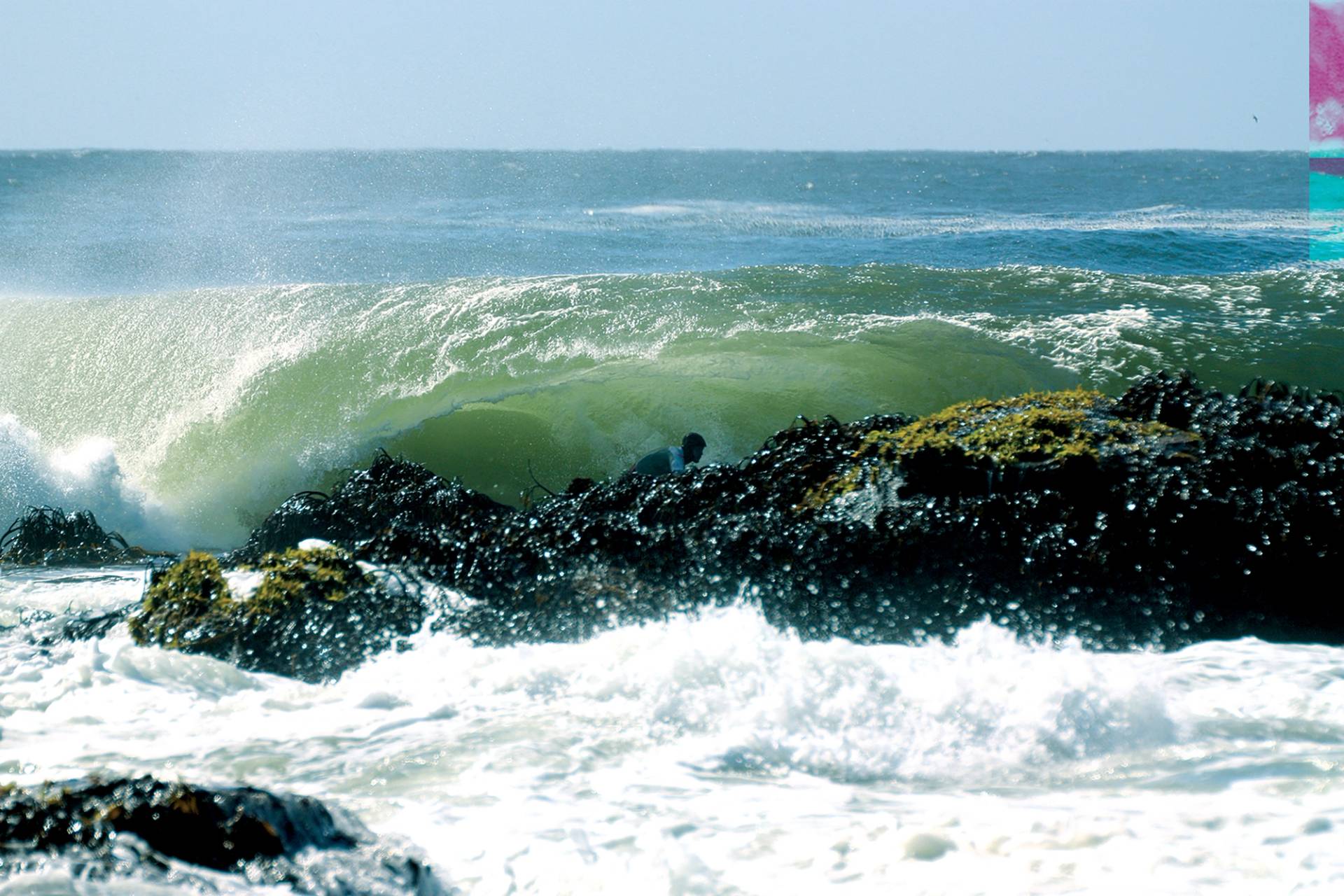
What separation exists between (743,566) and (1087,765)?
227 centimetres

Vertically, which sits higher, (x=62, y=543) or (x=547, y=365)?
(x=547, y=365)

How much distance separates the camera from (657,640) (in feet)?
17.3

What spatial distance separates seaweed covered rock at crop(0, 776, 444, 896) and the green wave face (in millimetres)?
7083

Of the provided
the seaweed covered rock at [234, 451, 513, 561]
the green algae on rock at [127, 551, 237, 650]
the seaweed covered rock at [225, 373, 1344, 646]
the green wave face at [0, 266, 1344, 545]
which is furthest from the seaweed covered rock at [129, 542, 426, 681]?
the green wave face at [0, 266, 1344, 545]

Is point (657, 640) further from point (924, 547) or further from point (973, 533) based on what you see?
point (973, 533)

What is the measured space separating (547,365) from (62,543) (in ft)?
15.1

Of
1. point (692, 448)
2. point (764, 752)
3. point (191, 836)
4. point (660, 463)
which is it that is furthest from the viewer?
point (692, 448)

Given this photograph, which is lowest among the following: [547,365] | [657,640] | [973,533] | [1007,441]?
[657,640]

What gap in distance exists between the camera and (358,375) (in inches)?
459

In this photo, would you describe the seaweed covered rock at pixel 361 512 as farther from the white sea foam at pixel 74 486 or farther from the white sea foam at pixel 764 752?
the white sea foam at pixel 74 486

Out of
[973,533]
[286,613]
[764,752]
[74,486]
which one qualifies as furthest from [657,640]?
[74,486]

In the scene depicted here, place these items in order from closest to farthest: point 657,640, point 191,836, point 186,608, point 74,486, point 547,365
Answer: point 191,836 < point 657,640 < point 186,608 < point 74,486 < point 547,365

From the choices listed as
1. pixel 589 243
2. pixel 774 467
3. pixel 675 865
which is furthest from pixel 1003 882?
pixel 589 243

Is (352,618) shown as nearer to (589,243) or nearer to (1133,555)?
(1133,555)
